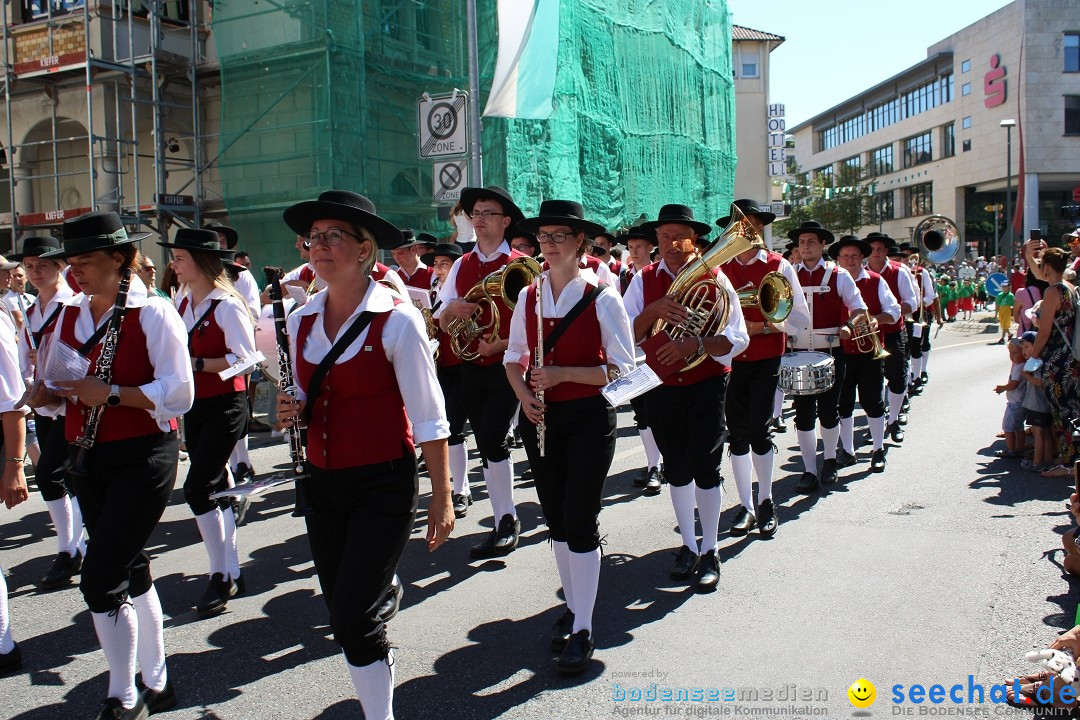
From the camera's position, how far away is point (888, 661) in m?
4.28

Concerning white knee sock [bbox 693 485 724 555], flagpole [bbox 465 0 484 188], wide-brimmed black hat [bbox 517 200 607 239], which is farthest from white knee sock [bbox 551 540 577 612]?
flagpole [bbox 465 0 484 188]

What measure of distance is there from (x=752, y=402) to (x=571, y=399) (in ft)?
7.96

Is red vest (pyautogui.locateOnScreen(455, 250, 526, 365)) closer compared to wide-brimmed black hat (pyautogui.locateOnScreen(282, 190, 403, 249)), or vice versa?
wide-brimmed black hat (pyautogui.locateOnScreen(282, 190, 403, 249))

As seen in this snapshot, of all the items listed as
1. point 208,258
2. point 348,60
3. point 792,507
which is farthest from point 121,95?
point 792,507

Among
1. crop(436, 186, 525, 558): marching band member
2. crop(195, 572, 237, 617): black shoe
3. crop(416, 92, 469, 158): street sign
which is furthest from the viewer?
crop(416, 92, 469, 158): street sign

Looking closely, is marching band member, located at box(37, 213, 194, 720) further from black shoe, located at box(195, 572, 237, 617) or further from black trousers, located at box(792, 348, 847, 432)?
black trousers, located at box(792, 348, 847, 432)

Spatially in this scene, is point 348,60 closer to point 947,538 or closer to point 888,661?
point 947,538

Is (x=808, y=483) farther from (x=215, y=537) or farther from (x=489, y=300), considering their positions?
(x=215, y=537)

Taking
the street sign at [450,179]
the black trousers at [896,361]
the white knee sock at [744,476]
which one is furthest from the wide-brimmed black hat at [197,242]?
the street sign at [450,179]

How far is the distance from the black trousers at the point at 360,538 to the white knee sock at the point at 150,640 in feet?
3.28

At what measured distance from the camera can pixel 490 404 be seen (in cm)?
622

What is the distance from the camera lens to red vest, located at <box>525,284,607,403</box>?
14.7ft

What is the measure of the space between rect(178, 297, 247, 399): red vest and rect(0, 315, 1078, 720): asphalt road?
1250mm

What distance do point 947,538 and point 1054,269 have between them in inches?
100
